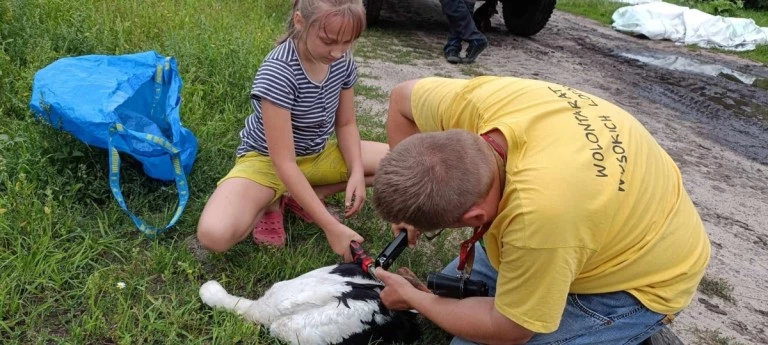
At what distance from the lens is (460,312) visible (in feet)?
5.73

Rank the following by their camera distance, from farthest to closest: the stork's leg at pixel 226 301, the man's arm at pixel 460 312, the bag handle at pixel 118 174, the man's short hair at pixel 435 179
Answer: the bag handle at pixel 118 174, the stork's leg at pixel 226 301, the man's arm at pixel 460 312, the man's short hair at pixel 435 179

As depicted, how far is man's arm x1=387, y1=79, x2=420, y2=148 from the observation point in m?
2.39

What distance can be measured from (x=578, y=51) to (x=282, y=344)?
583 cm

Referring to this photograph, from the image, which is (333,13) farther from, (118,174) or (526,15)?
(526,15)

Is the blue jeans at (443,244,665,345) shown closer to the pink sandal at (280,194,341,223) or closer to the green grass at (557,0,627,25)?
the pink sandal at (280,194,341,223)

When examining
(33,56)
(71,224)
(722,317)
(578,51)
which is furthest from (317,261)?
(578,51)

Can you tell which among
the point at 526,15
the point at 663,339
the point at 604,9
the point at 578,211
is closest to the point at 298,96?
the point at 578,211

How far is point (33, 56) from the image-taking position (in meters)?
3.34

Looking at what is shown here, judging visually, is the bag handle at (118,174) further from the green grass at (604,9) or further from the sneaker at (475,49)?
the green grass at (604,9)

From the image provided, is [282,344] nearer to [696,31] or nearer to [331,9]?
[331,9]

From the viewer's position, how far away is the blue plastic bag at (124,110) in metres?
2.36

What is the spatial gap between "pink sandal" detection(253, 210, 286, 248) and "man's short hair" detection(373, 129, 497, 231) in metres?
1.04

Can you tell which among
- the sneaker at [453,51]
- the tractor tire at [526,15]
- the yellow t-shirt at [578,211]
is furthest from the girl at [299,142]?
the tractor tire at [526,15]

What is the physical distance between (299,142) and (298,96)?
9.5 inches
